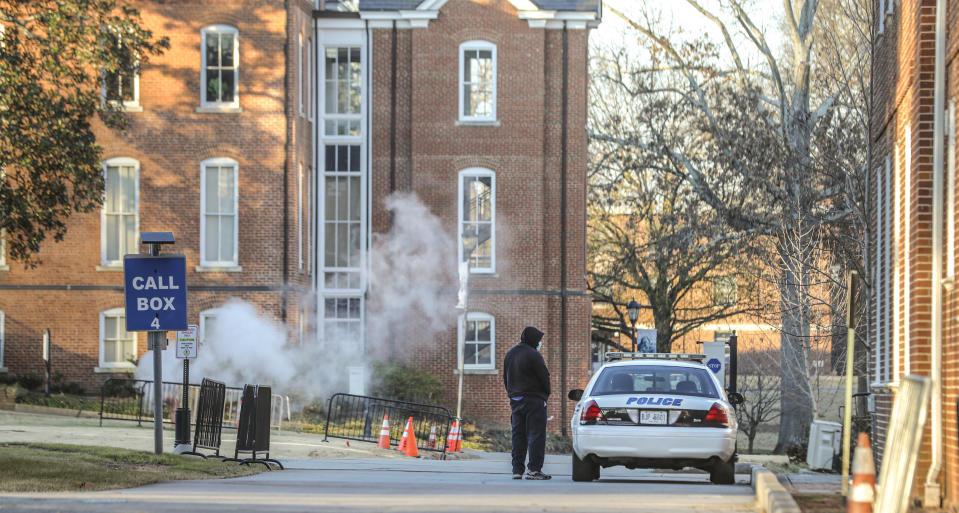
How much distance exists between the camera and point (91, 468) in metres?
15.3

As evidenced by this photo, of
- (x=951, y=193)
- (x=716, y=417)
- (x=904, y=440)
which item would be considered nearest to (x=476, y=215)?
(x=716, y=417)

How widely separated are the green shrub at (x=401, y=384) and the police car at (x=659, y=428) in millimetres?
19751

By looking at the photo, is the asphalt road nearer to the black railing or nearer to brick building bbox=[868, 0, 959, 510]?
brick building bbox=[868, 0, 959, 510]

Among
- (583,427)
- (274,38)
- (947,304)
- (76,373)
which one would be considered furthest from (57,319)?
(947,304)

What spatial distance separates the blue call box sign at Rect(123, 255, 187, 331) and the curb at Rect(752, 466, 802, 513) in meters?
7.89

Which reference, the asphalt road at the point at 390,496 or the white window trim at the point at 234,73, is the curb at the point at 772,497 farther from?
the white window trim at the point at 234,73

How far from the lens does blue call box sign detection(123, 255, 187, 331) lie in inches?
680

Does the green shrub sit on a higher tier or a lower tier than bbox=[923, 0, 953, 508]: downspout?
lower

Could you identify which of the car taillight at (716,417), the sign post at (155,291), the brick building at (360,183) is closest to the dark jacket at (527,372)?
the car taillight at (716,417)

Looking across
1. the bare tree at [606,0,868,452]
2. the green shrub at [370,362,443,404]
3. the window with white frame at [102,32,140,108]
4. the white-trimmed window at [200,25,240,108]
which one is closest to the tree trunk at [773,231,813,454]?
the bare tree at [606,0,868,452]

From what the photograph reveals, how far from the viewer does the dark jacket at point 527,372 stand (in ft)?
53.5

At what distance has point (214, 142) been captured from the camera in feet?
116

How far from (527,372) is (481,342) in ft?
70.2

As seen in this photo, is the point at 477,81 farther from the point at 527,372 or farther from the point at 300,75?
the point at 527,372
